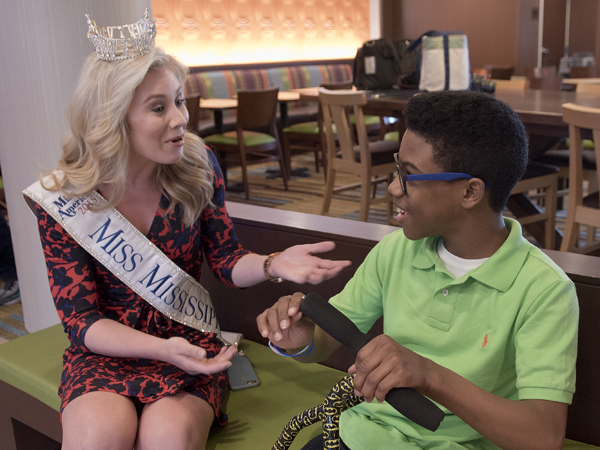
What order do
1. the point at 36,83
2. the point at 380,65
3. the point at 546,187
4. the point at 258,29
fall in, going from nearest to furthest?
the point at 36,83
the point at 546,187
the point at 380,65
the point at 258,29

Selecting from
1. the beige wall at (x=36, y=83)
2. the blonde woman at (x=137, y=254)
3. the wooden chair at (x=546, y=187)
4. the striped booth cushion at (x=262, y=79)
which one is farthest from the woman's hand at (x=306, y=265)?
the striped booth cushion at (x=262, y=79)

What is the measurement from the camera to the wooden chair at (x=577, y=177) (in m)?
2.38

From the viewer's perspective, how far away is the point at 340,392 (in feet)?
3.12

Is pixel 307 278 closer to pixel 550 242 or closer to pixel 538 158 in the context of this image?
pixel 550 242

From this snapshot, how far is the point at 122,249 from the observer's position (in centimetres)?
139

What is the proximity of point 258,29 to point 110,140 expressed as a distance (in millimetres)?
6834

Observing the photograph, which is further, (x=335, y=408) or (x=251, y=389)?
(x=251, y=389)

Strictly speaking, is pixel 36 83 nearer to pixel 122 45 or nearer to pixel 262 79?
pixel 122 45

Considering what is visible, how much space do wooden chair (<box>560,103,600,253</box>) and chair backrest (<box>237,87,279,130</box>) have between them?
312 cm

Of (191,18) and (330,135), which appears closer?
(330,135)

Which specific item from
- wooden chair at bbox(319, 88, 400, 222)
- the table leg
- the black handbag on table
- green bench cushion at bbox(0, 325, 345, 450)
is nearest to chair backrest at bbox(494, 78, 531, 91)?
the black handbag on table

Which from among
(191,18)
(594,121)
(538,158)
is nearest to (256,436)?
(594,121)

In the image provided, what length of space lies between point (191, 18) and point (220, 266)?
6.26 metres

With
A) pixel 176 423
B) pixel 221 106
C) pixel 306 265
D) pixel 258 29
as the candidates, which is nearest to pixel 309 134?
pixel 221 106
